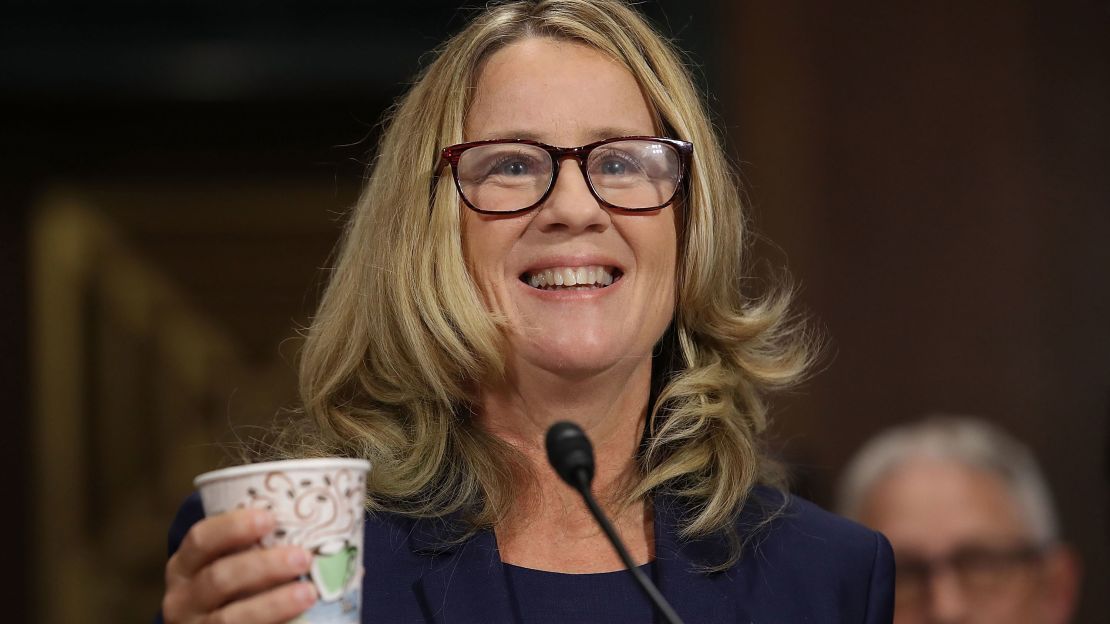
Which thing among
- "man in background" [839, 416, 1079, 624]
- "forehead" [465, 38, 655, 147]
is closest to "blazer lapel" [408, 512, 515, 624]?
"forehead" [465, 38, 655, 147]

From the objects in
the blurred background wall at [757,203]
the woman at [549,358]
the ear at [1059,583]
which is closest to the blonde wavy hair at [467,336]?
the woman at [549,358]

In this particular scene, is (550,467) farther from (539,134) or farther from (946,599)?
(946,599)

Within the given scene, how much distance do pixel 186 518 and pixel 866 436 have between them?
2922mm

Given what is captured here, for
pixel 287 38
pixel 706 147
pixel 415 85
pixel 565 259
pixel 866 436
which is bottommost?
pixel 866 436

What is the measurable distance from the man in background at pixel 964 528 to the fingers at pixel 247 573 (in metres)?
1.94

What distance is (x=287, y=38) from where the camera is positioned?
4.39m

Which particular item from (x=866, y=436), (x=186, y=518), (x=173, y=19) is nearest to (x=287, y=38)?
(x=173, y=19)

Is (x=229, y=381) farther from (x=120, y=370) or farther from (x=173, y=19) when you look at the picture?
(x=173, y=19)

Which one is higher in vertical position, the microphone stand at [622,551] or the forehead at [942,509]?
the microphone stand at [622,551]

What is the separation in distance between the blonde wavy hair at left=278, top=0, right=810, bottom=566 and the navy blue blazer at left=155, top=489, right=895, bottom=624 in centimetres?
3

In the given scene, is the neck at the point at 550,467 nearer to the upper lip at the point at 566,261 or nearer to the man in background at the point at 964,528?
the upper lip at the point at 566,261

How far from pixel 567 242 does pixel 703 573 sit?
0.49 m

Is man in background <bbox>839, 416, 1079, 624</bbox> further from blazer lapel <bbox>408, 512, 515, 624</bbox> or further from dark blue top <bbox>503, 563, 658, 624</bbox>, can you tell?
blazer lapel <bbox>408, 512, 515, 624</bbox>

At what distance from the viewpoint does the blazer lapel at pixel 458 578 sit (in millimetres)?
1716
